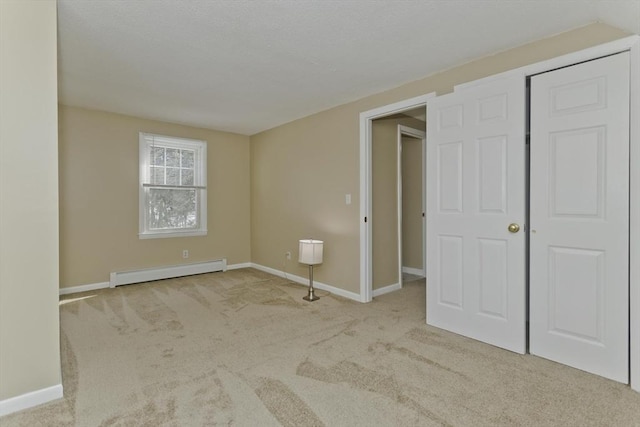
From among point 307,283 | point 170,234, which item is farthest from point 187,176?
point 307,283

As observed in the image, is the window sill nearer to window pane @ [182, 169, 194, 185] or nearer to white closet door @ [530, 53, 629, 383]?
window pane @ [182, 169, 194, 185]

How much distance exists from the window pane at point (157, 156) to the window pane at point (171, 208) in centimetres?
40

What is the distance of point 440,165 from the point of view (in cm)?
294

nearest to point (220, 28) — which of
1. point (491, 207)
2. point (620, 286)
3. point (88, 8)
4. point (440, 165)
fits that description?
point (88, 8)

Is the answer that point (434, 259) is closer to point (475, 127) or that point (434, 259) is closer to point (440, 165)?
point (440, 165)

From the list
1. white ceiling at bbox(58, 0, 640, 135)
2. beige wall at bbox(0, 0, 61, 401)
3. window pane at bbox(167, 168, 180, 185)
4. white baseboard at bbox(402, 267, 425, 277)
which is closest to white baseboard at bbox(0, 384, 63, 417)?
beige wall at bbox(0, 0, 61, 401)

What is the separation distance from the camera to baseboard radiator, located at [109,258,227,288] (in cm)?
448

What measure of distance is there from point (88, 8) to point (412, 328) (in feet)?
11.1

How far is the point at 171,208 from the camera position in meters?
5.01

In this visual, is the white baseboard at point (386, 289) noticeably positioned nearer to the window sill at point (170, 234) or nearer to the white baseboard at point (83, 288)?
the window sill at point (170, 234)

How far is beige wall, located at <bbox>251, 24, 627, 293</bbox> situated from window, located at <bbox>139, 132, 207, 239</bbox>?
3.01ft

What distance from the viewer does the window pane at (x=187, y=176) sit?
510cm

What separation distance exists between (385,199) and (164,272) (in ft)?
11.1

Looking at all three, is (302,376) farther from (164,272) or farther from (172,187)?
(172,187)
